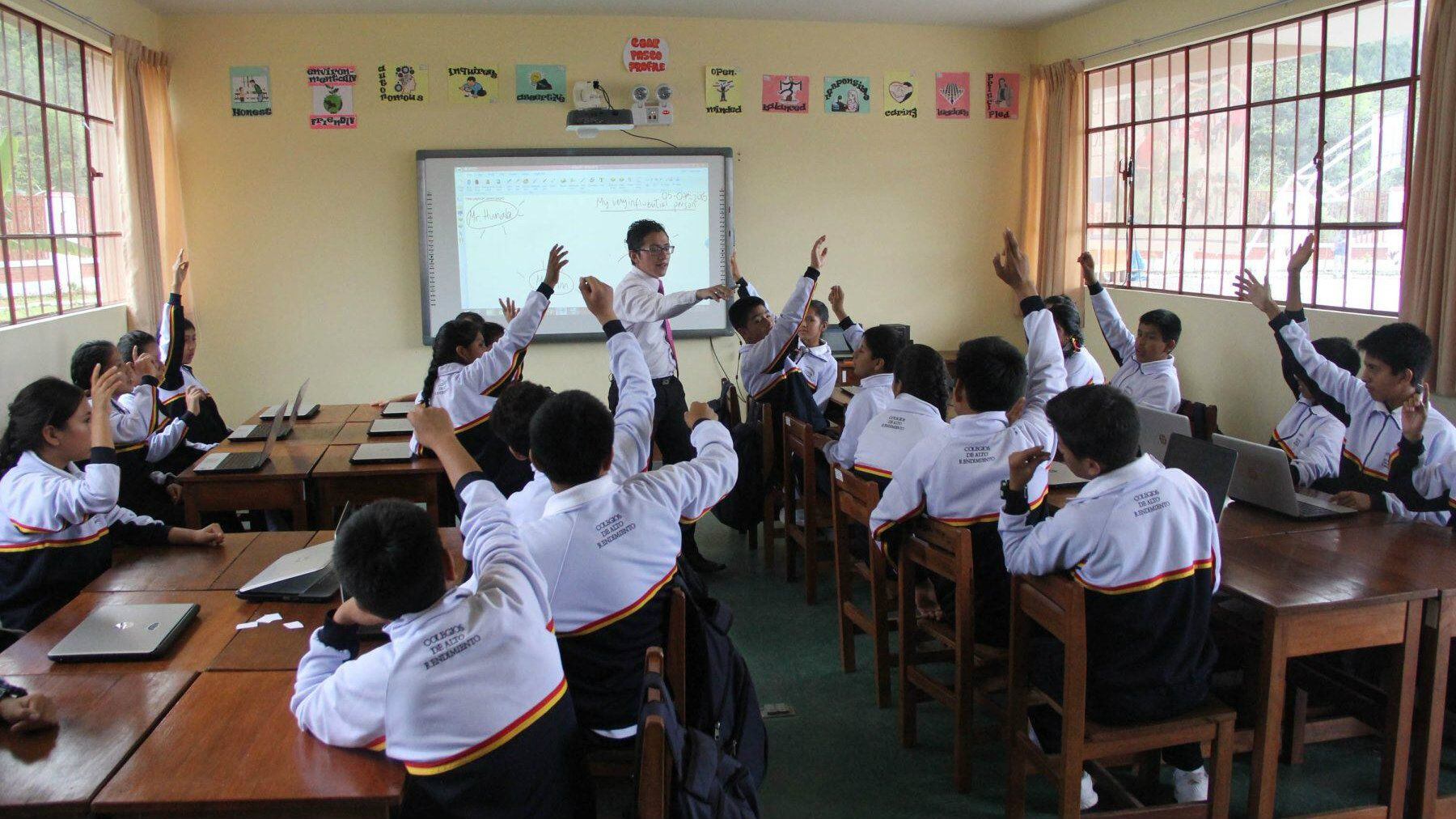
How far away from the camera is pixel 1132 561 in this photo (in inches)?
82.0

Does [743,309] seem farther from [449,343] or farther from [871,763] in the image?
[871,763]

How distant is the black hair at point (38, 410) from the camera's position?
7.97 ft

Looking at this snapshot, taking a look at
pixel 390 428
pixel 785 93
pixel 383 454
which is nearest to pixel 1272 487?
pixel 383 454

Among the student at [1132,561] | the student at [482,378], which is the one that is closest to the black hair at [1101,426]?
the student at [1132,561]

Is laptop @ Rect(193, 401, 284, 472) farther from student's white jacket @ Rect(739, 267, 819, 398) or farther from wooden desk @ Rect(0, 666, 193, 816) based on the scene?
student's white jacket @ Rect(739, 267, 819, 398)

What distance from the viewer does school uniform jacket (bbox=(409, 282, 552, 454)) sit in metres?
3.43

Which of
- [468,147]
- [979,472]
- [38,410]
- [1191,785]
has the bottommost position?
[1191,785]

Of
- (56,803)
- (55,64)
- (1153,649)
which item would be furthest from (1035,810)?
(55,64)

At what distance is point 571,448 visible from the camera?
198 centimetres

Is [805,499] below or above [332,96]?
below

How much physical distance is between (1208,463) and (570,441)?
173cm

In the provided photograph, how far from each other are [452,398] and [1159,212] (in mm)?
4574

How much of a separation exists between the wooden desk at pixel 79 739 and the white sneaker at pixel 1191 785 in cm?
202

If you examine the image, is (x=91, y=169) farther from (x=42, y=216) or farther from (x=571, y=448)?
(x=571, y=448)
